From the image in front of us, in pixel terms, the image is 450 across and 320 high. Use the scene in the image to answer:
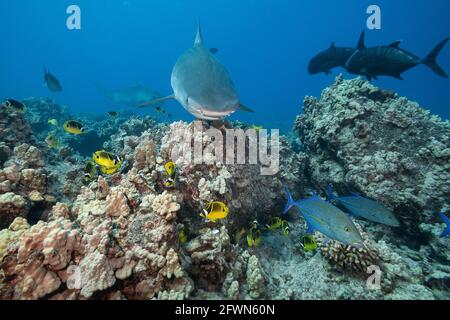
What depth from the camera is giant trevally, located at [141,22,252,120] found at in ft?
10.8

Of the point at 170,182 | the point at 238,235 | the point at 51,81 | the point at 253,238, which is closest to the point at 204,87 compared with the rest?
the point at 170,182

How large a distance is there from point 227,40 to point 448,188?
185 meters

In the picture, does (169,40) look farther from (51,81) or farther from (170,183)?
(170,183)

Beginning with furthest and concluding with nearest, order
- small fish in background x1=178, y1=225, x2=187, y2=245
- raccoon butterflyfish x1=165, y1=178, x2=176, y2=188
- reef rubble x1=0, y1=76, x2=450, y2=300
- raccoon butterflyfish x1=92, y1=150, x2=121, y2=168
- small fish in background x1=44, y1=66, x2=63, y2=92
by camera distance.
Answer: small fish in background x1=44, y1=66, x2=63, y2=92 → raccoon butterflyfish x1=92, y1=150, x2=121, y2=168 → raccoon butterflyfish x1=165, y1=178, x2=176, y2=188 → small fish in background x1=178, y1=225, x2=187, y2=245 → reef rubble x1=0, y1=76, x2=450, y2=300

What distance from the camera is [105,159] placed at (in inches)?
153

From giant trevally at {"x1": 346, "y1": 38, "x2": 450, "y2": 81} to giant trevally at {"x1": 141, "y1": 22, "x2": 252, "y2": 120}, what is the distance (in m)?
4.12

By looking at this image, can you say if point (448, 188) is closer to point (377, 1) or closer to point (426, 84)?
point (377, 1)

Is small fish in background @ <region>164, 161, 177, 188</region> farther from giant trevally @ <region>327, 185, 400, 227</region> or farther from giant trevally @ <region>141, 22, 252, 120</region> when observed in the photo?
giant trevally @ <region>327, 185, 400, 227</region>

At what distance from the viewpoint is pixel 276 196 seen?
16.0 feet

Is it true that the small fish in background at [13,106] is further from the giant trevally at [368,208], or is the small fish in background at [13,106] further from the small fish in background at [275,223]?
the giant trevally at [368,208]

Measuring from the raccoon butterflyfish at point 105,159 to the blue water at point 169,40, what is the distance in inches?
4667

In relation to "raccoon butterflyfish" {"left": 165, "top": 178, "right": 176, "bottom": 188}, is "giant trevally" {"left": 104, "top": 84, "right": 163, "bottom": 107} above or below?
above

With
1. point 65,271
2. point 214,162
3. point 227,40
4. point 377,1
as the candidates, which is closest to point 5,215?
point 65,271

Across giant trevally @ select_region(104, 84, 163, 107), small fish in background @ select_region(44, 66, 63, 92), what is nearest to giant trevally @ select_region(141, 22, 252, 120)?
small fish in background @ select_region(44, 66, 63, 92)
